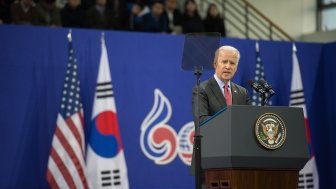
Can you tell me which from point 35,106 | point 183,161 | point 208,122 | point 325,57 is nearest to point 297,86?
point 325,57

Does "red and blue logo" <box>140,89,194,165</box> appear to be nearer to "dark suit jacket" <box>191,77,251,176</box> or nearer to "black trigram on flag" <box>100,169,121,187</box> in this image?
"black trigram on flag" <box>100,169,121,187</box>

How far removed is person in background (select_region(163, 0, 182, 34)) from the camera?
10.9 metres

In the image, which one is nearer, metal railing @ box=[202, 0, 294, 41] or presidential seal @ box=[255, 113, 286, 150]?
presidential seal @ box=[255, 113, 286, 150]

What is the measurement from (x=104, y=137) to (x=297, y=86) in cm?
305

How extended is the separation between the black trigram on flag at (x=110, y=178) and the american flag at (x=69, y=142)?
24 centimetres

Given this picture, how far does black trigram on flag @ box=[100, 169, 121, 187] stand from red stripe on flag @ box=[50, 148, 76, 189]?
41 centimetres

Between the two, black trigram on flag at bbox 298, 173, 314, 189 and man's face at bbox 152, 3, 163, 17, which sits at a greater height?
man's face at bbox 152, 3, 163, 17

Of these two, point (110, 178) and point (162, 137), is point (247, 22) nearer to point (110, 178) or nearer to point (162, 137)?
point (162, 137)

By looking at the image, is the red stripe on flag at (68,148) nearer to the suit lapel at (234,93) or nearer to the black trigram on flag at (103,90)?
the black trigram on flag at (103,90)

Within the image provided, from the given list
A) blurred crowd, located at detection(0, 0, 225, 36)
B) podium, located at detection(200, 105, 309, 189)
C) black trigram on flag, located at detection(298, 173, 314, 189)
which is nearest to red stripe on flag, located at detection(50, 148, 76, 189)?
blurred crowd, located at detection(0, 0, 225, 36)

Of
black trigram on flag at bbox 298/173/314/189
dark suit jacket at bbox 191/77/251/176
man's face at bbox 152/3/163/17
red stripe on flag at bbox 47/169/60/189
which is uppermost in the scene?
man's face at bbox 152/3/163/17

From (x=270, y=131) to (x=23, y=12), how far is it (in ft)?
19.2

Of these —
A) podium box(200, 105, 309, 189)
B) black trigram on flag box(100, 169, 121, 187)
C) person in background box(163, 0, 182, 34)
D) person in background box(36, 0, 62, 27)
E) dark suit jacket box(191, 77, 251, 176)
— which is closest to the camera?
podium box(200, 105, 309, 189)

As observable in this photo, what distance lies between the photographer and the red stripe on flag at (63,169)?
8234 mm
